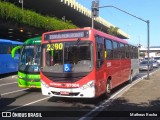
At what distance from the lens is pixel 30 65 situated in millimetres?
16453

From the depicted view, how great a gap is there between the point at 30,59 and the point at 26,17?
19.1 m

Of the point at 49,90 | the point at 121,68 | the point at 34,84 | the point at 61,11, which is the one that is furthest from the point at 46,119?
the point at 61,11

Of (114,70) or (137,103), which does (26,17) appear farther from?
(137,103)

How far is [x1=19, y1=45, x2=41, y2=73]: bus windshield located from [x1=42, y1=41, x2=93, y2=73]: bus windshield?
11.5ft

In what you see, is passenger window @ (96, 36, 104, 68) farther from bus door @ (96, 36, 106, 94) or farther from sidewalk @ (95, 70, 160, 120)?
sidewalk @ (95, 70, 160, 120)

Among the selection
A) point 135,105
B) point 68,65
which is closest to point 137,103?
point 135,105

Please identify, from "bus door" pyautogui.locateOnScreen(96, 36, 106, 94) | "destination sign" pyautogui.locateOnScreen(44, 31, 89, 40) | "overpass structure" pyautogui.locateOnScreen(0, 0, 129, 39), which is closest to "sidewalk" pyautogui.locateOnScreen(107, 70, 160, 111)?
"bus door" pyautogui.locateOnScreen(96, 36, 106, 94)

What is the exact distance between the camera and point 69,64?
1234 cm

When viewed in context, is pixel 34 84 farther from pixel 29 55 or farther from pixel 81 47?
pixel 81 47

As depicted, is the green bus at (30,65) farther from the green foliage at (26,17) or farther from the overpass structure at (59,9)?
the overpass structure at (59,9)

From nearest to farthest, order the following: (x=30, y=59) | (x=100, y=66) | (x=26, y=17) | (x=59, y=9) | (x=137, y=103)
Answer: (x=137, y=103), (x=100, y=66), (x=30, y=59), (x=26, y=17), (x=59, y=9)

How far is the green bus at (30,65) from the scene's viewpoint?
16.2 metres

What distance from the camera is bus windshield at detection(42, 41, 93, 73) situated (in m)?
12.2

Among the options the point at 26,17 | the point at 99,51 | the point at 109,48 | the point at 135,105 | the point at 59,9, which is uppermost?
the point at 59,9
